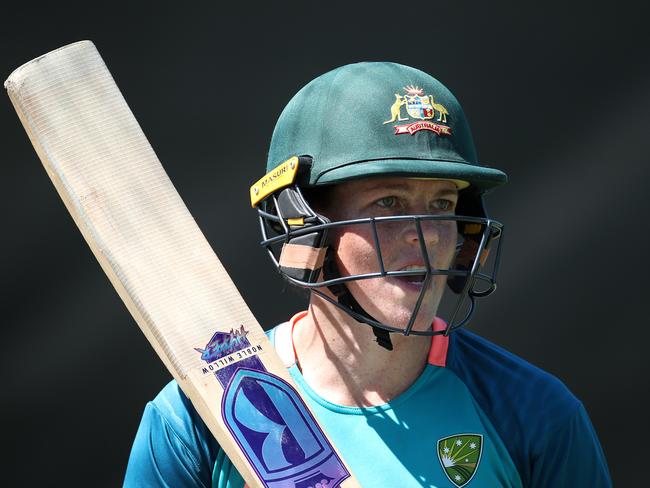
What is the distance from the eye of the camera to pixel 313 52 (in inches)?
126

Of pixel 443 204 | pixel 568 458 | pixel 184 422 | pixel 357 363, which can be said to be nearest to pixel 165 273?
pixel 184 422

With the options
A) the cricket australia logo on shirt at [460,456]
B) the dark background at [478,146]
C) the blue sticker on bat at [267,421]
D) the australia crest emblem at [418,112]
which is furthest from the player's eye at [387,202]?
the dark background at [478,146]

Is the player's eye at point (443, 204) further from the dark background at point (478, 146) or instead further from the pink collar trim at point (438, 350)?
the dark background at point (478, 146)

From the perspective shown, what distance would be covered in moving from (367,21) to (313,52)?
202mm

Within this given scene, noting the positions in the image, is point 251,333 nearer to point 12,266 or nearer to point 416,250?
point 416,250

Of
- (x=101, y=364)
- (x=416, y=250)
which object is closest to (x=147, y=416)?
(x=416, y=250)

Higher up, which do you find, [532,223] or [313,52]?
[313,52]

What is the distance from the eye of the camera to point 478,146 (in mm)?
3248

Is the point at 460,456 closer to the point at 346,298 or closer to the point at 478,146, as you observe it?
the point at 346,298

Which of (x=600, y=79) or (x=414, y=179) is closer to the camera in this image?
(x=414, y=179)

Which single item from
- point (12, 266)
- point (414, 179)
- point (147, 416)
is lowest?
point (147, 416)

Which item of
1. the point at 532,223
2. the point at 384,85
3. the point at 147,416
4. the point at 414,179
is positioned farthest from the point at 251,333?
the point at 532,223

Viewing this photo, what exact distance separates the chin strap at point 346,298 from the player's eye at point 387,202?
147 mm

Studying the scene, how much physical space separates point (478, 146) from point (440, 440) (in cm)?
149
